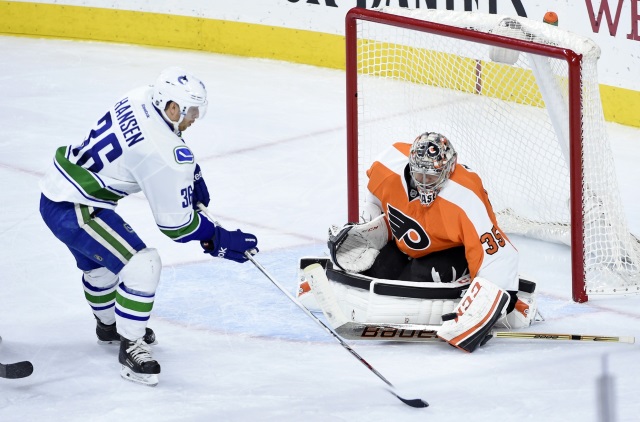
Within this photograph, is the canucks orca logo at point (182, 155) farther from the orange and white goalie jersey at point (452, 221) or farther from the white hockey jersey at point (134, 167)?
the orange and white goalie jersey at point (452, 221)

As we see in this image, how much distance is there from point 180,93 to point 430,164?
86 centimetres

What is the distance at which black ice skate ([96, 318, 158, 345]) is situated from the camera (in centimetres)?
412

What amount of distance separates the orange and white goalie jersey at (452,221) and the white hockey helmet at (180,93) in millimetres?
869

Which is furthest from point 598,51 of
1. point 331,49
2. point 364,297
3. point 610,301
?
point 331,49

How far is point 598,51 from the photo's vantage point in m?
4.44

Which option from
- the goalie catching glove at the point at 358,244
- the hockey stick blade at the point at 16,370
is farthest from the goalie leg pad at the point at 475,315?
the hockey stick blade at the point at 16,370

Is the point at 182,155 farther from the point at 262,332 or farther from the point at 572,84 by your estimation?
the point at 572,84

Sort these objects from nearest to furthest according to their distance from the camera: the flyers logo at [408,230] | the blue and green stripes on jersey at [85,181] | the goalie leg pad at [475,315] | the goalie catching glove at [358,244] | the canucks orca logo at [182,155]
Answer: the canucks orca logo at [182,155], the blue and green stripes on jersey at [85,181], the goalie leg pad at [475,315], the flyers logo at [408,230], the goalie catching glove at [358,244]

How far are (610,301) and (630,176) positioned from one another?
1557 millimetres

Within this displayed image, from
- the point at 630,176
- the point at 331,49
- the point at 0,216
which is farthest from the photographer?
the point at 331,49

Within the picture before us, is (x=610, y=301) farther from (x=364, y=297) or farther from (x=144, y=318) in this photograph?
(x=144, y=318)

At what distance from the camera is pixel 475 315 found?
3.95m

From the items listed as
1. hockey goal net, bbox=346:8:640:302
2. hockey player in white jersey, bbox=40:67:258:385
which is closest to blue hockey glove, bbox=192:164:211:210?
hockey player in white jersey, bbox=40:67:258:385

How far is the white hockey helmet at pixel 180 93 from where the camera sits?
368cm
